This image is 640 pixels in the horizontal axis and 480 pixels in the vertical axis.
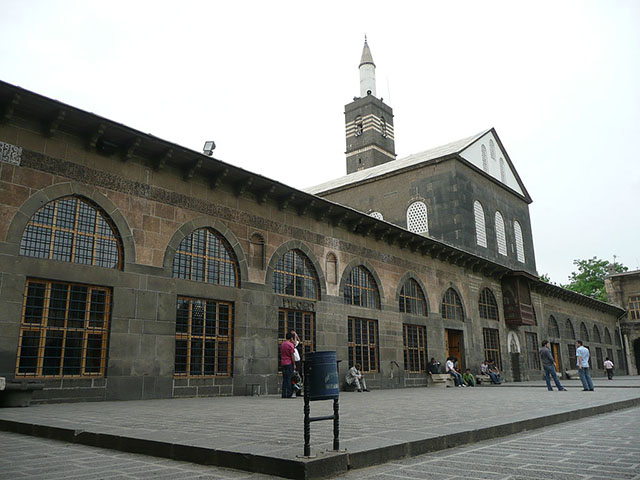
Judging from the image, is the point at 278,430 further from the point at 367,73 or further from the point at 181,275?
the point at 367,73

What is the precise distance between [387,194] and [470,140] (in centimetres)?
620

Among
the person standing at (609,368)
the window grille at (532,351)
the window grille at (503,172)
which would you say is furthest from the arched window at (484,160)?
the person standing at (609,368)

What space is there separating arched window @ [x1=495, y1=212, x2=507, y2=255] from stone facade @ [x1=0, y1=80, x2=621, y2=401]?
497 inches

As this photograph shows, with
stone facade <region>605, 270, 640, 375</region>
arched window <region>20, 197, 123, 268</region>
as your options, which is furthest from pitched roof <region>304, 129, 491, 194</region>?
stone facade <region>605, 270, 640, 375</region>

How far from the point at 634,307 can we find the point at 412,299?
37852 mm

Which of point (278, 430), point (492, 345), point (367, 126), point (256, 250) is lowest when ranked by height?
point (278, 430)

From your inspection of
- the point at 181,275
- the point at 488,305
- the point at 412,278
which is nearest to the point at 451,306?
the point at 412,278

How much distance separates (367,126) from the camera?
183 feet

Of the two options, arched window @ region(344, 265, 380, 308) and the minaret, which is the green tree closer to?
the minaret

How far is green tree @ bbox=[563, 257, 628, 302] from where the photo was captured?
62.0 m

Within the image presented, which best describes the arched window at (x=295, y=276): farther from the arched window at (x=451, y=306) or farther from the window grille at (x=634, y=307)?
the window grille at (x=634, y=307)

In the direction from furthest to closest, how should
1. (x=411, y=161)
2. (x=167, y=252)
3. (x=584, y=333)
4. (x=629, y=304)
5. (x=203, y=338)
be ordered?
(x=629, y=304), (x=584, y=333), (x=411, y=161), (x=203, y=338), (x=167, y=252)

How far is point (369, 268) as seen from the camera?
20.5m

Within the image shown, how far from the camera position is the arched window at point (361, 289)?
19.5m
